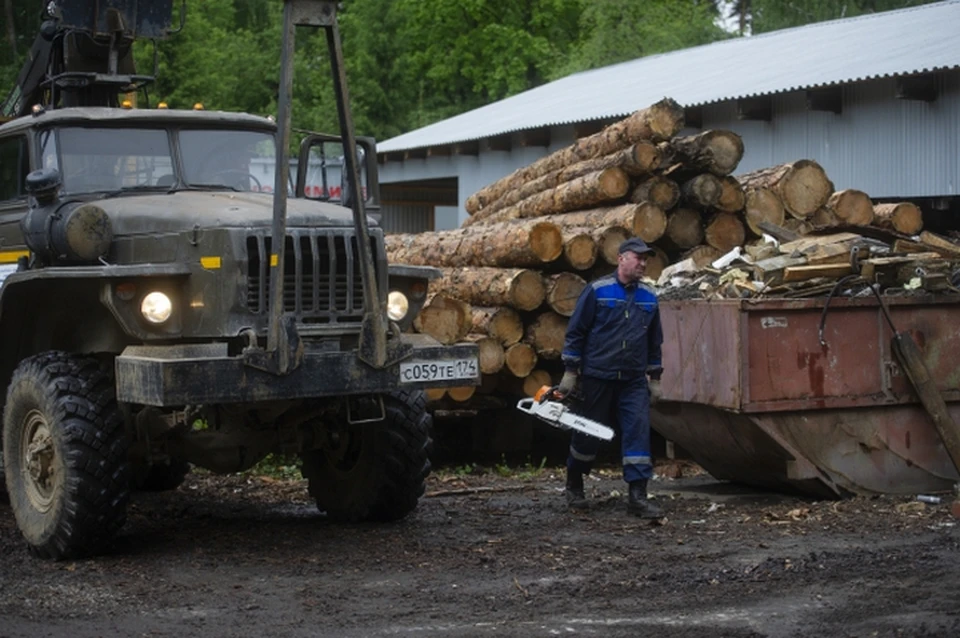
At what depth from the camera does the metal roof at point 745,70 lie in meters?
17.8

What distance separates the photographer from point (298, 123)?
44906mm

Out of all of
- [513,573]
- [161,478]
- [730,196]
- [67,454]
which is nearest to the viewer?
[513,573]

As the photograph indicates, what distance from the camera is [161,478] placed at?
37.3ft

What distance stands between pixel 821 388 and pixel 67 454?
525cm

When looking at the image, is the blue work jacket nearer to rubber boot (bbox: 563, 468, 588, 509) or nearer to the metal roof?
rubber boot (bbox: 563, 468, 588, 509)

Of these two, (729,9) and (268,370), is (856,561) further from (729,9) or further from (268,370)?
(729,9)

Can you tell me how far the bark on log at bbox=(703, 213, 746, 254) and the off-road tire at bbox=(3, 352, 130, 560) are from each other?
22.4ft

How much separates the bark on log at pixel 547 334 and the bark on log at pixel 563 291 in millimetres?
216

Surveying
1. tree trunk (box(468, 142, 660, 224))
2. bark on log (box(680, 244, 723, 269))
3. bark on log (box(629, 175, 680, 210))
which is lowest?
bark on log (box(680, 244, 723, 269))

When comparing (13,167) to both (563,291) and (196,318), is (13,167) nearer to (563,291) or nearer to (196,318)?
(196,318)

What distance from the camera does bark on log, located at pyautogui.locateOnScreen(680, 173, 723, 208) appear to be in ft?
43.5

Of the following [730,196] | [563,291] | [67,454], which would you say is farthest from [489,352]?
[67,454]

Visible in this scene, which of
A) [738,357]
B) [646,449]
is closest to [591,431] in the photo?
[646,449]

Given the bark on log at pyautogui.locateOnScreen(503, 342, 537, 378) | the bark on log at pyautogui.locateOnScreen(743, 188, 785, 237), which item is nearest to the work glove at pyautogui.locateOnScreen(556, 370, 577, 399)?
the bark on log at pyautogui.locateOnScreen(503, 342, 537, 378)
